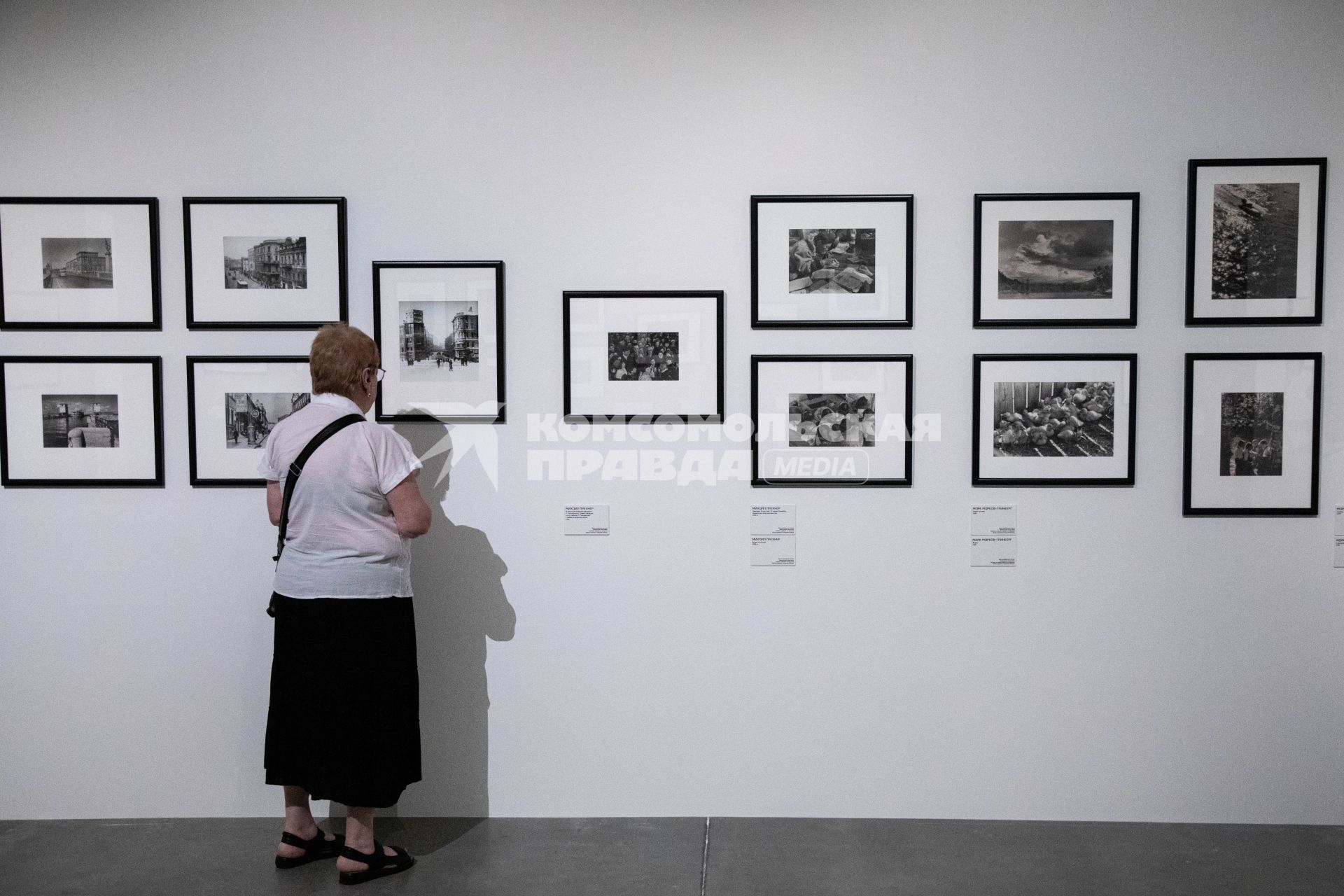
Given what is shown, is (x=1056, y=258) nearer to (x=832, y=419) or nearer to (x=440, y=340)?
(x=832, y=419)

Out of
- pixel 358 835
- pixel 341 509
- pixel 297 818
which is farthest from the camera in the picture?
pixel 297 818

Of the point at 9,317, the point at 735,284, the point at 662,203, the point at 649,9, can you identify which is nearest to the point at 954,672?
the point at 735,284

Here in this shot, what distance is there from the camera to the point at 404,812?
298 centimetres

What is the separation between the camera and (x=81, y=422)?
2.94 metres

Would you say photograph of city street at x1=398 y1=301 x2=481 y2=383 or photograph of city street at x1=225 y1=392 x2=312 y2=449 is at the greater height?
photograph of city street at x1=398 y1=301 x2=481 y2=383

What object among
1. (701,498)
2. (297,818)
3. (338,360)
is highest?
(338,360)

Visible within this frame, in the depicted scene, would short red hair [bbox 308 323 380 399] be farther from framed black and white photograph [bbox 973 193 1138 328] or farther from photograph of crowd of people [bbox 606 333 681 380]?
framed black and white photograph [bbox 973 193 1138 328]

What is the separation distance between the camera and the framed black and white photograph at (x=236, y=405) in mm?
2916

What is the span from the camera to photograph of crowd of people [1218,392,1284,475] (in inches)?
113

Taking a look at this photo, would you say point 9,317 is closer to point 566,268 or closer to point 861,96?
point 566,268

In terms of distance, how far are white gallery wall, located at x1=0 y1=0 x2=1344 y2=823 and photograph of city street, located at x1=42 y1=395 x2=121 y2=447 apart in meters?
0.18
